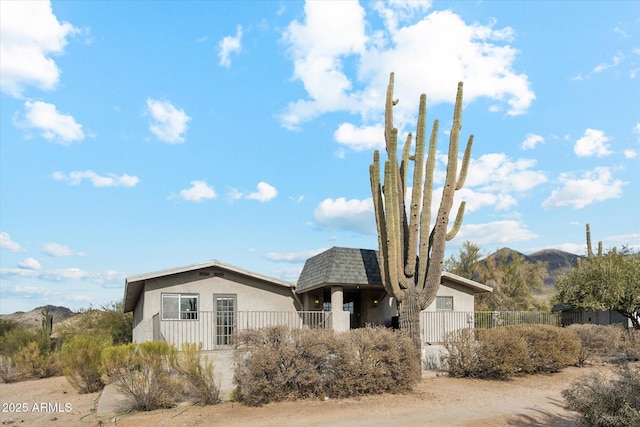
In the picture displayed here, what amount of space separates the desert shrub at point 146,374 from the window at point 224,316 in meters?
6.92

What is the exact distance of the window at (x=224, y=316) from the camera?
19.2m

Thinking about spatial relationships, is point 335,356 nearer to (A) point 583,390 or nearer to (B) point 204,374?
(B) point 204,374

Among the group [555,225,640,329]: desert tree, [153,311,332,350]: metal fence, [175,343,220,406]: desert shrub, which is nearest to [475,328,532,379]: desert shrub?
[153,311,332,350]: metal fence

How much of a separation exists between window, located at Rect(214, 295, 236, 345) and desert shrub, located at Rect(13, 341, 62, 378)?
8.02m

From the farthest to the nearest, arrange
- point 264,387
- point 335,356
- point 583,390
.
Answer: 1. point 335,356
2. point 264,387
3. point 583,390

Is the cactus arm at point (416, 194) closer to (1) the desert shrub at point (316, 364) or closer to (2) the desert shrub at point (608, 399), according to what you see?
(1) the desert shrub at point (316, 364)

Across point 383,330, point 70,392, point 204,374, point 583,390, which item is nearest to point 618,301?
point 383,330

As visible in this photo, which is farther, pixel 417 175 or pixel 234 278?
pixel 234 278

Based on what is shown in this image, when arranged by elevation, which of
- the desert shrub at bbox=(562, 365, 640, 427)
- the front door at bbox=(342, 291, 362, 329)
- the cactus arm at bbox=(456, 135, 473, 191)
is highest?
the cactus arm at bbox=(456, 135, 473, 191)

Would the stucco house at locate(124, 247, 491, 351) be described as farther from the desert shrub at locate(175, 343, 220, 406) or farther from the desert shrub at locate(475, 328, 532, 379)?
the desert shrub at locate(175, 343, 220, 406)

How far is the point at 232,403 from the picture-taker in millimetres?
11875

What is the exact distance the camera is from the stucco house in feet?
59.8

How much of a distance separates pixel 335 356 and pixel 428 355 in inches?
228

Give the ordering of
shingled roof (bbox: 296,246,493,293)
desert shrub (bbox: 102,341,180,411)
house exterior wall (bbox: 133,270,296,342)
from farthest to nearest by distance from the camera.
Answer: shingled roof (bbox: 296,246,493,293) < house exterior wall (bbox: 133,270,296,342) < desert shrub (bbox: 102,341,180,411)
